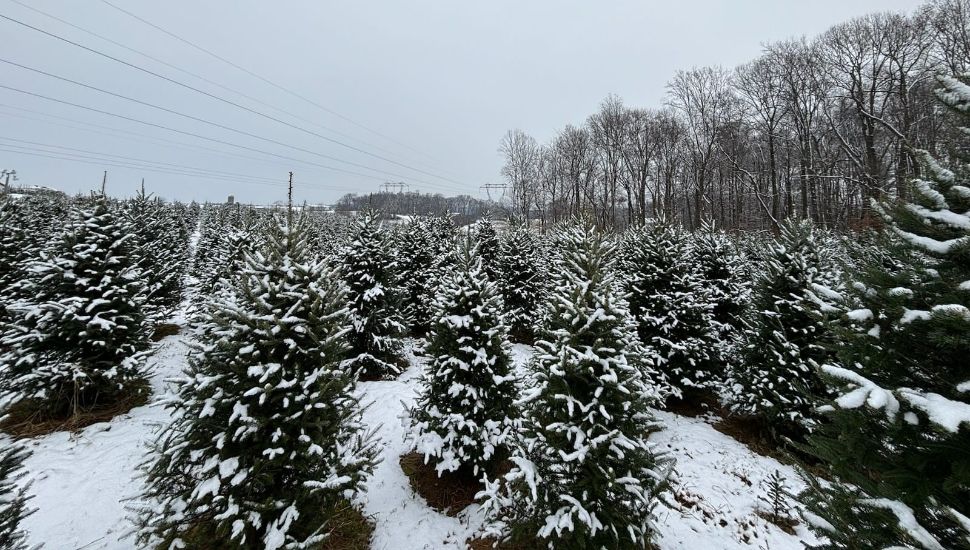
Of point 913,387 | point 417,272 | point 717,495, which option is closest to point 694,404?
point 717,495

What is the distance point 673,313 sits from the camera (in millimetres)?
8516

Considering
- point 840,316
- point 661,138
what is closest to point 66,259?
point 840,316

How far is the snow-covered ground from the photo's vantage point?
4.69 metres

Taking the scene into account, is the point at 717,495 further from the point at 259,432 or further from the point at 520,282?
the point at 520,282

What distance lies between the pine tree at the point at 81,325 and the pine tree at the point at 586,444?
24.5ft

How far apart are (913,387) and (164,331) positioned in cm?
1663

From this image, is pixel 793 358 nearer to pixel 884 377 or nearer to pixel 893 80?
pixel 884 377

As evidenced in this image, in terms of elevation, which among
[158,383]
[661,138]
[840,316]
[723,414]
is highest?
[661,138]

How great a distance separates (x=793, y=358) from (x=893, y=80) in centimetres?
2201

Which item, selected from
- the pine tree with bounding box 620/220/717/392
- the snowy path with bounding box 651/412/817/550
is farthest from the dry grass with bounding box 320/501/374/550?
the pine tree with bounding box 620/220/717/392

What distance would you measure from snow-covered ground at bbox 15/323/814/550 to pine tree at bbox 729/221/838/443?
0.98m

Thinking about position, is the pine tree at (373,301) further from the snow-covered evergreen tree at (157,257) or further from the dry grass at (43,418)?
the snow-covered evergreen tree at (157,257)

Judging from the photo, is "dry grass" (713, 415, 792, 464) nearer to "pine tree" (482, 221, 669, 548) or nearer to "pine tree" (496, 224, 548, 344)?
"pine tree" (482, 221, 669, 548)

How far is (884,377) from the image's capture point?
2.38 m
